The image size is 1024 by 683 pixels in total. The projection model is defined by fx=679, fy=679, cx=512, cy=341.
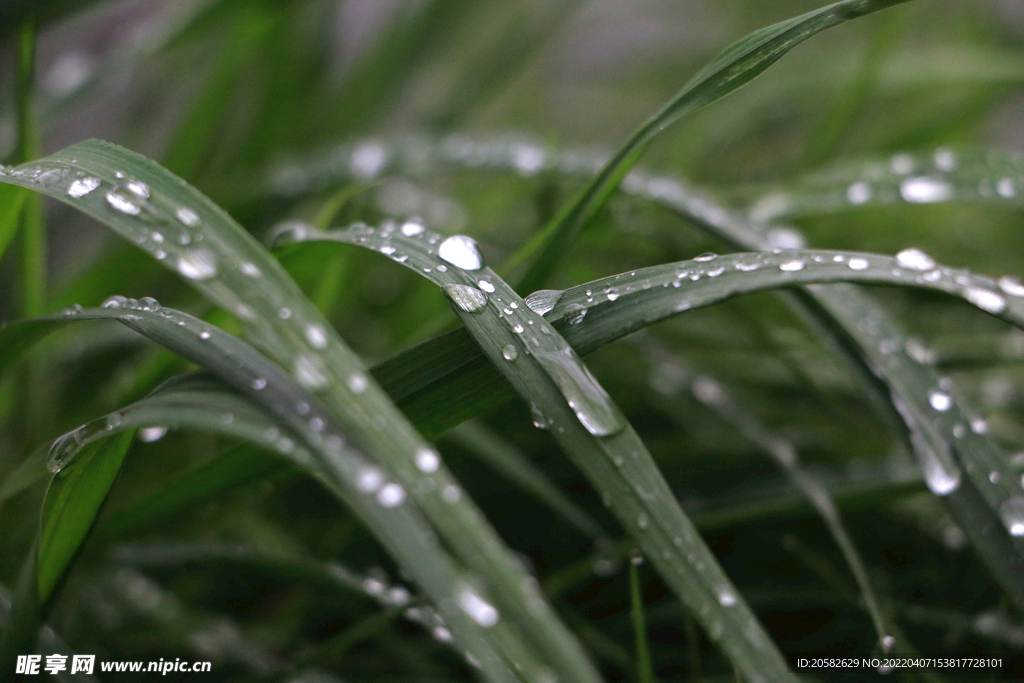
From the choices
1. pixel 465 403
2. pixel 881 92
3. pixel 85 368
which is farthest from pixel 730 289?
pixel 881 92

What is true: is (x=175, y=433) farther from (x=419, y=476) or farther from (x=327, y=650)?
(x=419, y=476)

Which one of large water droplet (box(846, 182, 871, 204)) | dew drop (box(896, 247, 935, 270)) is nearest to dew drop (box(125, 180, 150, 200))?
dew drop (box(896, 247, 935, 270))

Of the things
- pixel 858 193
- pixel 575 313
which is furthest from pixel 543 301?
pixel 858 193

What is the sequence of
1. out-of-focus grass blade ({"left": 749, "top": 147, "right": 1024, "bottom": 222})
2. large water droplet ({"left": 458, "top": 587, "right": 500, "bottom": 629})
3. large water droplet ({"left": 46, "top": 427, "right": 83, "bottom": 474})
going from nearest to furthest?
large water droplet ({"left": 458, "top": 587, "right": 500, "bottom": 629})
large water droplet ({"left": 46, "top": 427, "right": 83, "bottom": 474})
out-of-focus grass blade ({"left": 749, "top": 147, "right": 1024, "bottom": 222})

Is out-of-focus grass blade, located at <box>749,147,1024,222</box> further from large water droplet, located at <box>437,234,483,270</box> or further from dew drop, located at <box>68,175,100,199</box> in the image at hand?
dew drop, located at <box>68,175,100,199</box>

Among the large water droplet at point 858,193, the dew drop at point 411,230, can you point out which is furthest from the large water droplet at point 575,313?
the large water droplet at point 858,193

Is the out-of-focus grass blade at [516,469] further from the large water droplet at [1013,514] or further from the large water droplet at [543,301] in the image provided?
the large water droplet at [1013,514]

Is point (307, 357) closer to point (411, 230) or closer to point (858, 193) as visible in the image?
point (411, 230)
